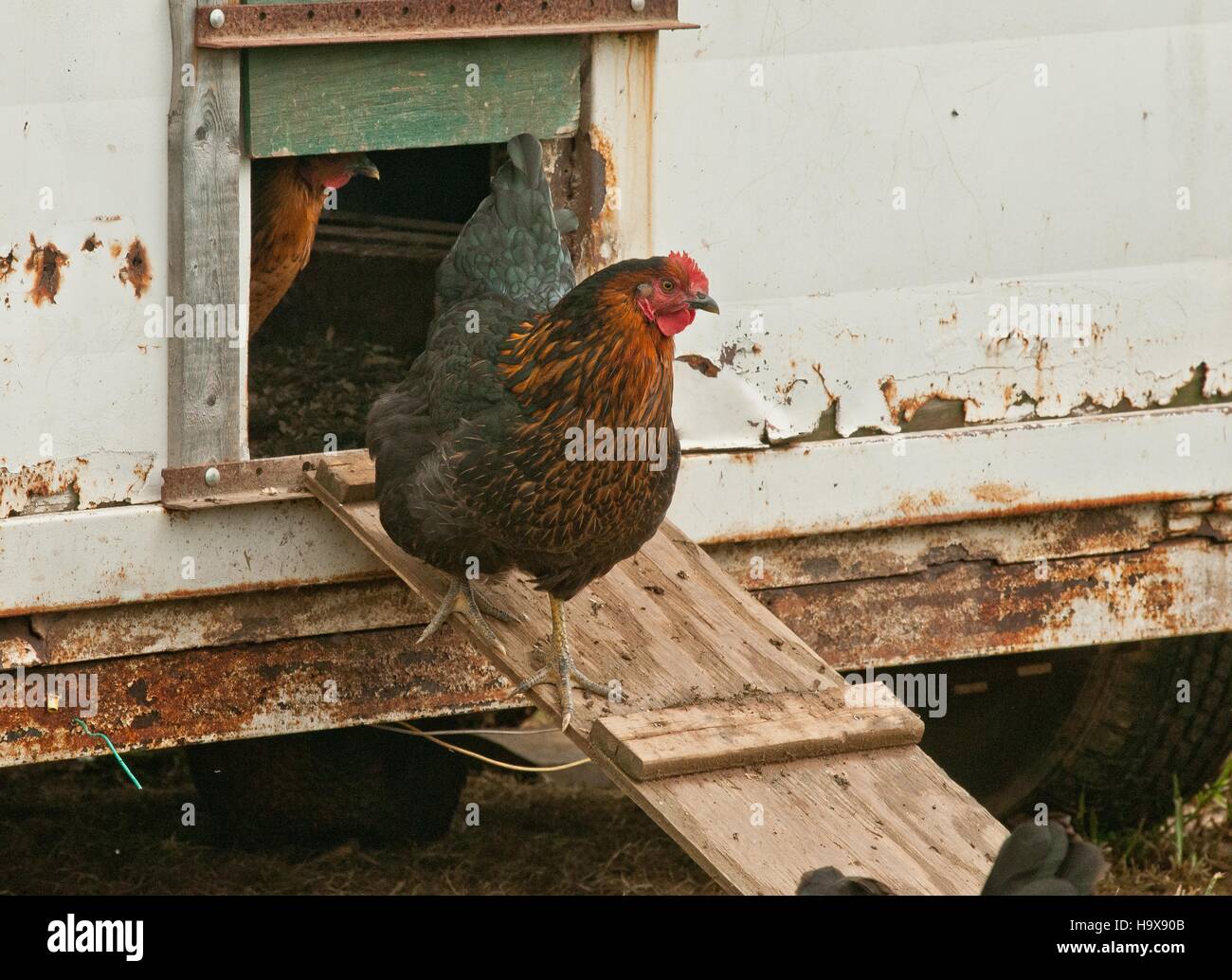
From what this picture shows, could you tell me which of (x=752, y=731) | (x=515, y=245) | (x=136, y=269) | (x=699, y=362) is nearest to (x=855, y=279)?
(x=699, y=362)

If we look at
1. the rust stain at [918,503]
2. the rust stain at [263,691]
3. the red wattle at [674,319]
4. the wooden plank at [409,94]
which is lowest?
the rust stain at [263,691]

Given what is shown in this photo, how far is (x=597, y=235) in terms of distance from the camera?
4629 millimetres

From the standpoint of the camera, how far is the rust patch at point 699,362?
476 centimetres

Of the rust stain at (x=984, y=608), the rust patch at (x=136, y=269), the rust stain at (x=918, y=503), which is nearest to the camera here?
the rust patch at (x=136, y=269)

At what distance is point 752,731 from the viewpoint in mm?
3797

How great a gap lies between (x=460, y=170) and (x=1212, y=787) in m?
3.18

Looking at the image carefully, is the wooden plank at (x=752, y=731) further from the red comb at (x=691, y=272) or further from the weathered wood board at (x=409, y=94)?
the weathered wood board at (x=409, y=94)

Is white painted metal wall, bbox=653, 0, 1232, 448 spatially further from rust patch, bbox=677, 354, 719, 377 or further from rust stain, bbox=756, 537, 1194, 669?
rust stain, bbox=756, 537, 1194, 669

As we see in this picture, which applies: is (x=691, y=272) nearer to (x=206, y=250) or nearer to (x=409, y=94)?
(x=409, y=94)

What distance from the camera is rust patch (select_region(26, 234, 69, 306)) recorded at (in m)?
4.05

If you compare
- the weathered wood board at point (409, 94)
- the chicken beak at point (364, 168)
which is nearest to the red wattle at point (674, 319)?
the weathered wood board at point (409, 94)

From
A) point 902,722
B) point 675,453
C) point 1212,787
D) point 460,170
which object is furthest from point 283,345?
point 1212,787

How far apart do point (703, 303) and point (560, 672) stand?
0.88 m

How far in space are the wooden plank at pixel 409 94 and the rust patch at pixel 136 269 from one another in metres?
0.35
